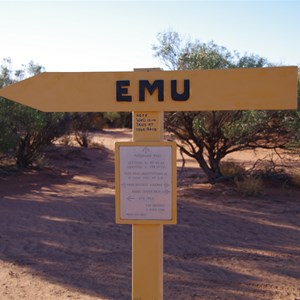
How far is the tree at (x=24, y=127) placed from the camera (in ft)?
46.8

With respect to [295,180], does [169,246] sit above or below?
below

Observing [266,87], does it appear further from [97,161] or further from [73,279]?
[97,161]

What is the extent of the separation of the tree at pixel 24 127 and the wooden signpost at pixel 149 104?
9.97m

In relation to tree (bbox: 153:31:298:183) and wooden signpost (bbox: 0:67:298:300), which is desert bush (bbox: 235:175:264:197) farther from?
wooden signpost (bbox: 0:67:298:300)

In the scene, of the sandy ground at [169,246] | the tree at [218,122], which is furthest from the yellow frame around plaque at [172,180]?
the tree at [218,122]

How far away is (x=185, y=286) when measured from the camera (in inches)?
241

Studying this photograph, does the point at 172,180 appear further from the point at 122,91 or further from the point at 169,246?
the point at 169,246

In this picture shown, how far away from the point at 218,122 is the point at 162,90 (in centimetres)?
856

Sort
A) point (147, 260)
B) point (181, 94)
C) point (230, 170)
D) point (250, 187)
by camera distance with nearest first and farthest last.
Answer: point (181, 94) → point (147, 260) → point (250, 187) → point (230, 170)

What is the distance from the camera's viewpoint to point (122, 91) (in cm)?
427

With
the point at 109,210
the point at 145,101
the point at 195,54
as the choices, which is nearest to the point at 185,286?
the point at 145,101

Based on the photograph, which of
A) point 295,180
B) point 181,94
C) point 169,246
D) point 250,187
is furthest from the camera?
point 295,180

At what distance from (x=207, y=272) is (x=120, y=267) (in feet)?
3.81

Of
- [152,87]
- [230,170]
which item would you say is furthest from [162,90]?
[230,170]
